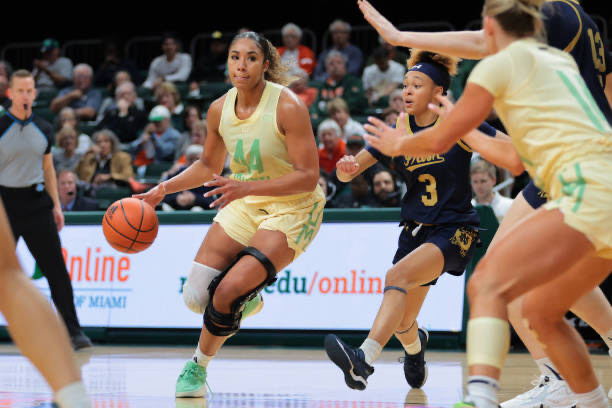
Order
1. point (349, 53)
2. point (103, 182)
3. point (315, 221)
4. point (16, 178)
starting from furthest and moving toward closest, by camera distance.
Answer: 1. point (349, 53)
2. point (103, 182)
3. point (16, 178)
4. point (315, 221)

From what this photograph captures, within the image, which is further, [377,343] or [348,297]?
[348,297]

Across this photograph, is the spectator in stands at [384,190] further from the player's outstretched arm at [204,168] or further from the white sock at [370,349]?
the white sock at [370,349]

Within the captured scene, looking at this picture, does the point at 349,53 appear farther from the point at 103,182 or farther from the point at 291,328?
the point at 291,328

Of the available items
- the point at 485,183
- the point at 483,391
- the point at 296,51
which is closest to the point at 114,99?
the point at 296,51

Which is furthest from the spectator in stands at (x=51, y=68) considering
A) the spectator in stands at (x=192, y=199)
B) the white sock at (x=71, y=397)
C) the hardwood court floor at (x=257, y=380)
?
the white sock at (x=71, y=397)

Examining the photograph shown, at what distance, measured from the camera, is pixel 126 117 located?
44.7 ft

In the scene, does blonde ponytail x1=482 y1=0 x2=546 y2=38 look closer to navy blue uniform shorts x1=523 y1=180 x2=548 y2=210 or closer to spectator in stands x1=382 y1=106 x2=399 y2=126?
navy blue uniform shorts x1=523 y1=180 x2=548 y2=210

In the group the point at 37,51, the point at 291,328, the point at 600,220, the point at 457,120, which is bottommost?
the point at 291,328

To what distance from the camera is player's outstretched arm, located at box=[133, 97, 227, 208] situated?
5480 mm

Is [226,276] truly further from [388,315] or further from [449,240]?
[449,240]

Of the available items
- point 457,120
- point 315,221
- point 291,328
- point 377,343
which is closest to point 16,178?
point 291,328

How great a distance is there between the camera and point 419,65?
218 inches

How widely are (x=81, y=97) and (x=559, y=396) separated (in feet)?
39.4

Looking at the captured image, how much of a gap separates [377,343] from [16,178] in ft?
15.6
